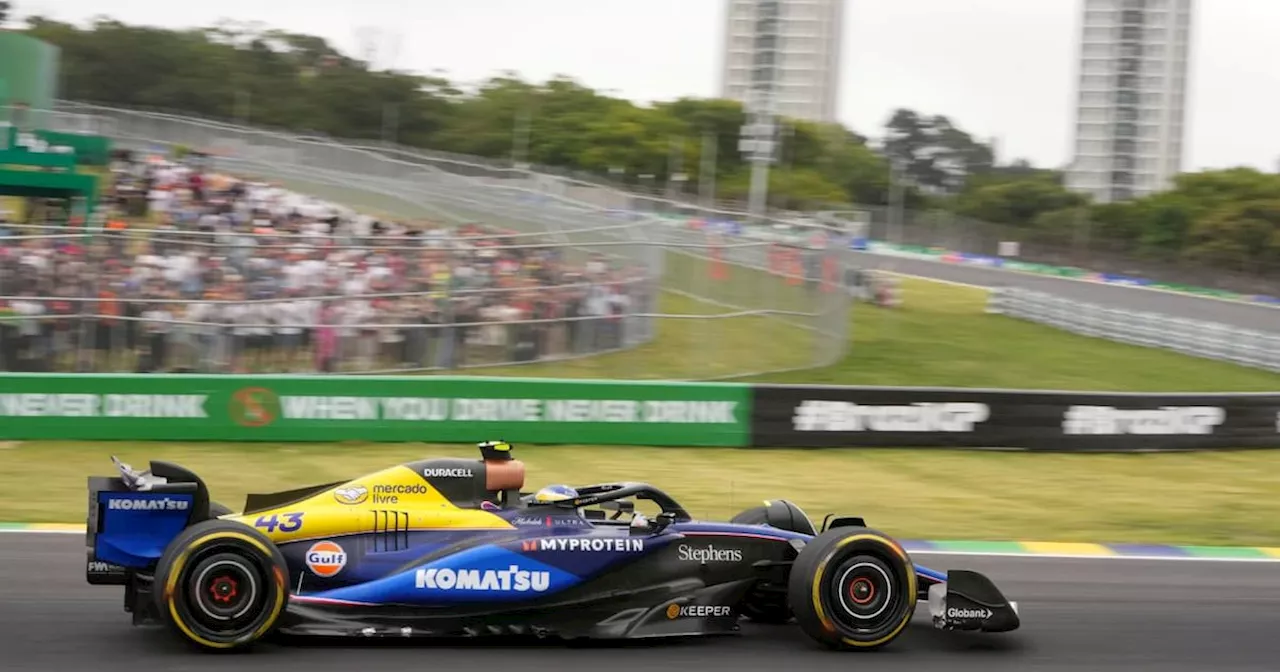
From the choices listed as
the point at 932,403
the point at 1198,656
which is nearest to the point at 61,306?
the point at 932,403

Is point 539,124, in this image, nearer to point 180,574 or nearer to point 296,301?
point 296,301

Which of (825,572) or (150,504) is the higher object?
(150,504)

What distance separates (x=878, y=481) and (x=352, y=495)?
7990mm

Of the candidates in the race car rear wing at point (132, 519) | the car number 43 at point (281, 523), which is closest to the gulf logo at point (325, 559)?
the car number 43 at point (281, 523)

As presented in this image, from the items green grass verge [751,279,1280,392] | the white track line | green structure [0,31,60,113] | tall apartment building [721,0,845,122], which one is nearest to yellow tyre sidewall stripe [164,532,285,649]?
the white track line

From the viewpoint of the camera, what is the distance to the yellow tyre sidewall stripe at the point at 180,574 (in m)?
6.14

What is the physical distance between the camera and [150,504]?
6.39 metres

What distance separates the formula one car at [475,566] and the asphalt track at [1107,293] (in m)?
29.2

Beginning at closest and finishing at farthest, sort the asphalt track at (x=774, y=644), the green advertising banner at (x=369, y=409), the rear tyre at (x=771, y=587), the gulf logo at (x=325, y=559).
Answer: the asphalt track at (x=774, y=644) < the gulf logo at (x=325, y=559) < the rear tyre at (x=771, y=587) < the green advertising banner at (x=369, y=409)

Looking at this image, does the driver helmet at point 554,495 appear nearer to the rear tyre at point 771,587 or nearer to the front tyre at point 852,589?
the rear tyre at point 771,587

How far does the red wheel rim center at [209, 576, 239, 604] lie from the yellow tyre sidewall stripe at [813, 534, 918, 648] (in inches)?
108

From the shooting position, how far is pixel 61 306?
14164 mm

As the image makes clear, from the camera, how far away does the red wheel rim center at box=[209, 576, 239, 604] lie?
6.21m

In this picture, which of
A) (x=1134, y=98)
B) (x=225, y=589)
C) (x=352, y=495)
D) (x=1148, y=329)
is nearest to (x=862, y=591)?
(x=352, y=495)
